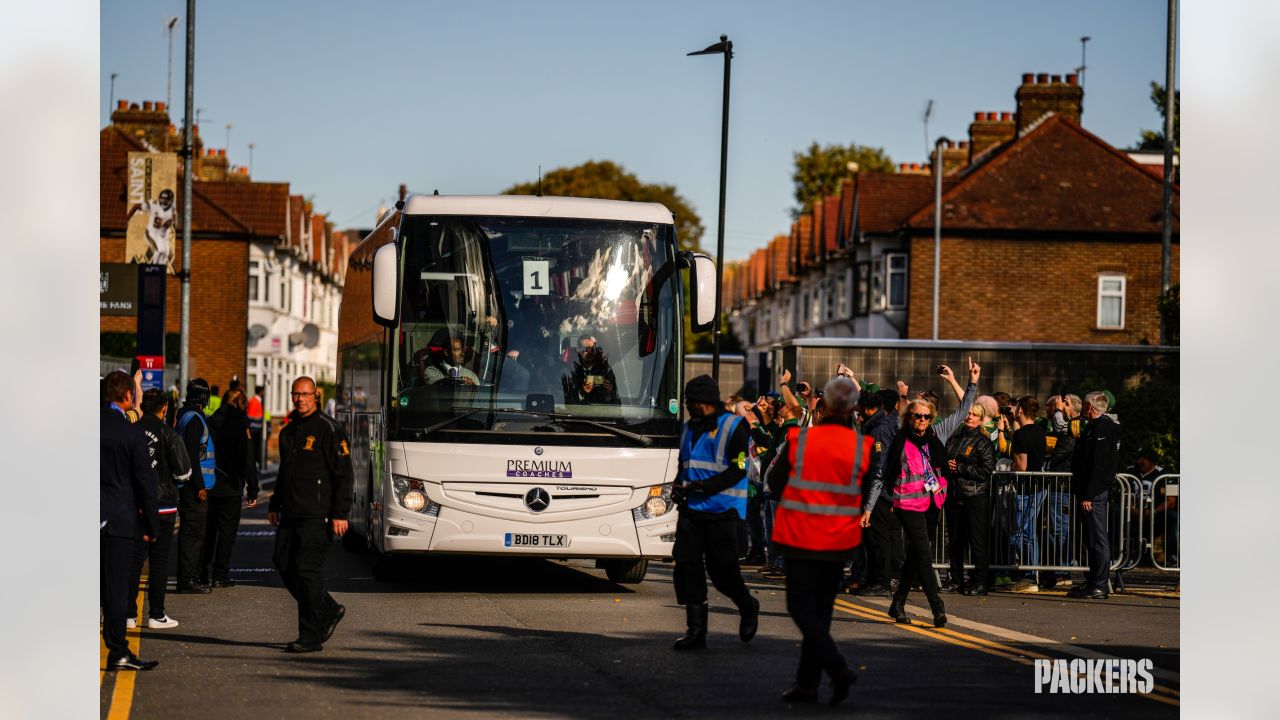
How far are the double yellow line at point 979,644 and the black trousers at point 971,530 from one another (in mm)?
1988

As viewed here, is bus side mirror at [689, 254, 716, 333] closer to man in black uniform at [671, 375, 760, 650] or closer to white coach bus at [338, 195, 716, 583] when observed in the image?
white coach bus at [338, 195, 716, 583]

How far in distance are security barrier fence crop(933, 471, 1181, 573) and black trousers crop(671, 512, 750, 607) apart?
550 cm

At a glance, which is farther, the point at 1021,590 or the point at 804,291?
the point at 804,291

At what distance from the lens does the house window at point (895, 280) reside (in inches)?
1925

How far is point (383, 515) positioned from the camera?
13930 mm

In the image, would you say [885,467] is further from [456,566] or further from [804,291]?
[804,291]

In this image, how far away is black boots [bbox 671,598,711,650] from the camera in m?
10.7

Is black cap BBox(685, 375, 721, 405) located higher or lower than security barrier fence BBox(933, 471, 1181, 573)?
higher

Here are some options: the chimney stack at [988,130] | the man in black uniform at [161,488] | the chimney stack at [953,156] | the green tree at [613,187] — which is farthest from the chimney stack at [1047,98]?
the man in black uniform at [161,488]

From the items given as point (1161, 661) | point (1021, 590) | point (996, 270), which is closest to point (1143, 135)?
point (996, 270)

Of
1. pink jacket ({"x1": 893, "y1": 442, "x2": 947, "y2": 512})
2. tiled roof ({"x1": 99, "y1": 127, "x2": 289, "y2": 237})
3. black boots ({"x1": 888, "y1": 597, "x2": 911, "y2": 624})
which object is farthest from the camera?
tiled roof ({"x1": 99, "y1": 127, "x2": 289, "y2": 237})

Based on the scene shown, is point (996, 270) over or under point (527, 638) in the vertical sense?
over

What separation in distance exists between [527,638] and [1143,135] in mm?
60026

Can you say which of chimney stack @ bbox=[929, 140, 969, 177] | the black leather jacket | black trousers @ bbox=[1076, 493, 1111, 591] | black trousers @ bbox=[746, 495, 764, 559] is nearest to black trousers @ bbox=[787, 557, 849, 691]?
the black leather jacket
